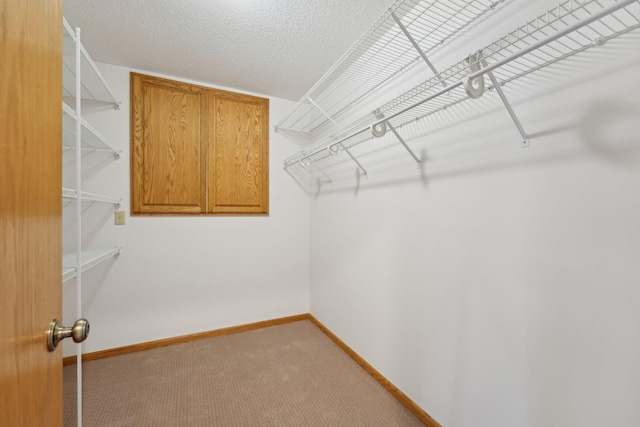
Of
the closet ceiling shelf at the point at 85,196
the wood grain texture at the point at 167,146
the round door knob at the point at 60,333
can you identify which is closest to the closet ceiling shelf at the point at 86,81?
the wood grain texture at the point at 167,146

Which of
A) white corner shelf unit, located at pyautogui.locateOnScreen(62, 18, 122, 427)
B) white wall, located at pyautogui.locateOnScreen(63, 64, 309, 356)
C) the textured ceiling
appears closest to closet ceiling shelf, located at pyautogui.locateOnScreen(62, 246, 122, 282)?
white corner shelf unit, located at pyautogui.locateOnScreen(62, 18, 122, 427)

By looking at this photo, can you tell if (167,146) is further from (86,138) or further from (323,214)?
(323,214)

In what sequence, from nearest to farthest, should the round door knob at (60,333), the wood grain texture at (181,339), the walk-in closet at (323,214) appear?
the round door knob at (60,333) < the walk-in closet at (323,214) < the wood grain texture at (181,339)

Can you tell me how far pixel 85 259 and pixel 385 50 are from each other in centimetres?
212

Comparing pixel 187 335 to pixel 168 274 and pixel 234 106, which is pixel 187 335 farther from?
pixel 234 106

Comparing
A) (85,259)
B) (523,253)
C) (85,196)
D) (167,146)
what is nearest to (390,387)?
(523,253)

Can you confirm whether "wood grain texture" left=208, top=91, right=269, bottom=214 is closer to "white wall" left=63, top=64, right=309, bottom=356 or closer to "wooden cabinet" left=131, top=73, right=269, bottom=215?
"wooden cabinet" left=131, top=73, right=269, bottom=215

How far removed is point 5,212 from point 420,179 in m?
1.49

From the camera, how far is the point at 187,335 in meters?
2.32

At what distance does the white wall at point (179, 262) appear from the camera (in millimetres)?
2045

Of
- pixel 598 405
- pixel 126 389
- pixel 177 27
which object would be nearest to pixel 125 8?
pixel 177 27

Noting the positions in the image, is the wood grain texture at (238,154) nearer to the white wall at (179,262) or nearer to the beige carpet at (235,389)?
the white wall at (179,262)

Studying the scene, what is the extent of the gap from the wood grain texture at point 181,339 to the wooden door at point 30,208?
183 centimetres

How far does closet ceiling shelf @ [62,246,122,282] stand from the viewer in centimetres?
119
